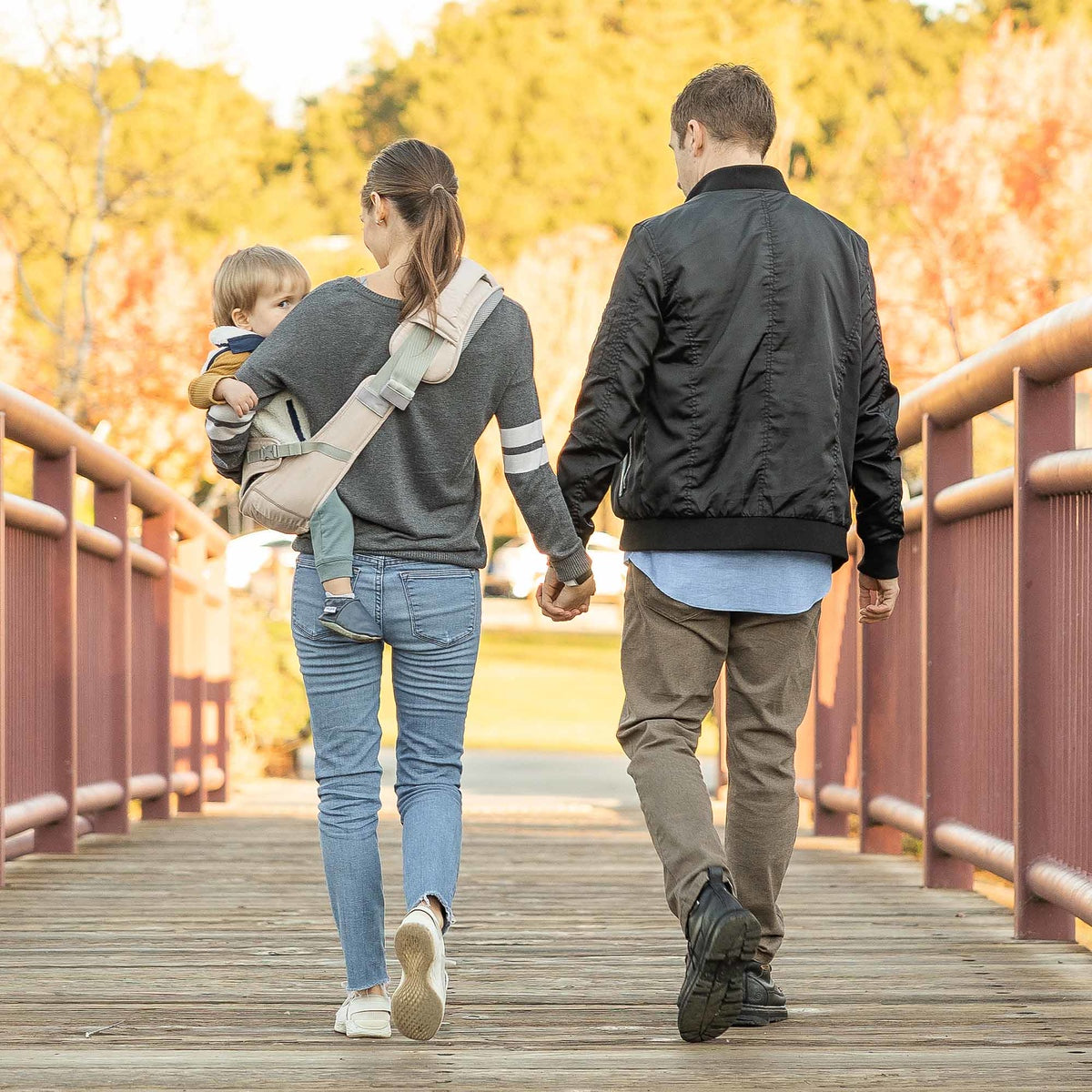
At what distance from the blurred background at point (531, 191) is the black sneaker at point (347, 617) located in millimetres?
7371

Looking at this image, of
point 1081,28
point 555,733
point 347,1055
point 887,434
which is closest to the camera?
point 347,1055

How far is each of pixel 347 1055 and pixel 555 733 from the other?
43.3 ft

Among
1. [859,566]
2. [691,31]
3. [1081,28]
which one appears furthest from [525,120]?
[859,566]

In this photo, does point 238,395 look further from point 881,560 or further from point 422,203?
point 881,560

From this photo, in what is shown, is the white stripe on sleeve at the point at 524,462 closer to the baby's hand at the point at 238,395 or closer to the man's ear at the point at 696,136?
the baby's hand at the point at 238,395

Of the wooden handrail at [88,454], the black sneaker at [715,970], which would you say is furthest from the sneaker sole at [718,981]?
the wooden handrail at [88,454]

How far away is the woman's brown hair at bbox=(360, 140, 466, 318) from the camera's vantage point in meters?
2.92

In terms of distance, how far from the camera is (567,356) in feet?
101

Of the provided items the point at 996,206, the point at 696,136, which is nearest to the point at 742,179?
the point at 696,136

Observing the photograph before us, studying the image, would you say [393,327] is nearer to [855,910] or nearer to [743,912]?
[743,912]

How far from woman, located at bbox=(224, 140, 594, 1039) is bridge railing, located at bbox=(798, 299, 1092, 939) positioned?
1180 mm

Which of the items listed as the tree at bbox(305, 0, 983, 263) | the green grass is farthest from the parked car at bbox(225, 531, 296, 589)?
the tree at bbox(305, 0, 983, 263)

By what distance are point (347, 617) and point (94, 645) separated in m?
2.94

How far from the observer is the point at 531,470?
3.09m
